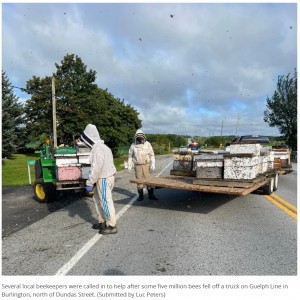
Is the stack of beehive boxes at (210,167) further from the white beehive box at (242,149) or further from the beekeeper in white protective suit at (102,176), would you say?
the beekeeper in white protective suit at (102,176)

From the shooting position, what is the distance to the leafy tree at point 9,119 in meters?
32.8

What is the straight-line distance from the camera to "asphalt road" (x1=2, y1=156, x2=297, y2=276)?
173 inches

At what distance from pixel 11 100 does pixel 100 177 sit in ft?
113

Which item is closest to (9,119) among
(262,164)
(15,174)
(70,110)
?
(70,110)

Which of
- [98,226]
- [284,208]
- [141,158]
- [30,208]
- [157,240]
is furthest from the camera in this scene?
[141,158]

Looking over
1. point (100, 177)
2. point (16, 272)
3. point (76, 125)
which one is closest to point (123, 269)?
point (16, 272)

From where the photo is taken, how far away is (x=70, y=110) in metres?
38.0

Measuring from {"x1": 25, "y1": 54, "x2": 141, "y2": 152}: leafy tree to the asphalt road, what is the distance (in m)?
29.3

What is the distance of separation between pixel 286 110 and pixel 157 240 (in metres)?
42.2

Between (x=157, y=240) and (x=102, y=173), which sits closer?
(x=157, y=240)

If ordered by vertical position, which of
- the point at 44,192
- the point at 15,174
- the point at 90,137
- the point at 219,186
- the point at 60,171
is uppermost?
the point at 90,137

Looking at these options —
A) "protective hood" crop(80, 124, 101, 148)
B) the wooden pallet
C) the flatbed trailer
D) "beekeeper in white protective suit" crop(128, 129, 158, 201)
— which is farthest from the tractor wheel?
"protective hood" crop(80, 124, 101, 148)

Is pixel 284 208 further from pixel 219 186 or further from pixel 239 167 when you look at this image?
pixel 219 186

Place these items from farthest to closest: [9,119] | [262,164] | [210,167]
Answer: [9,119], [262,164], [210,167]
